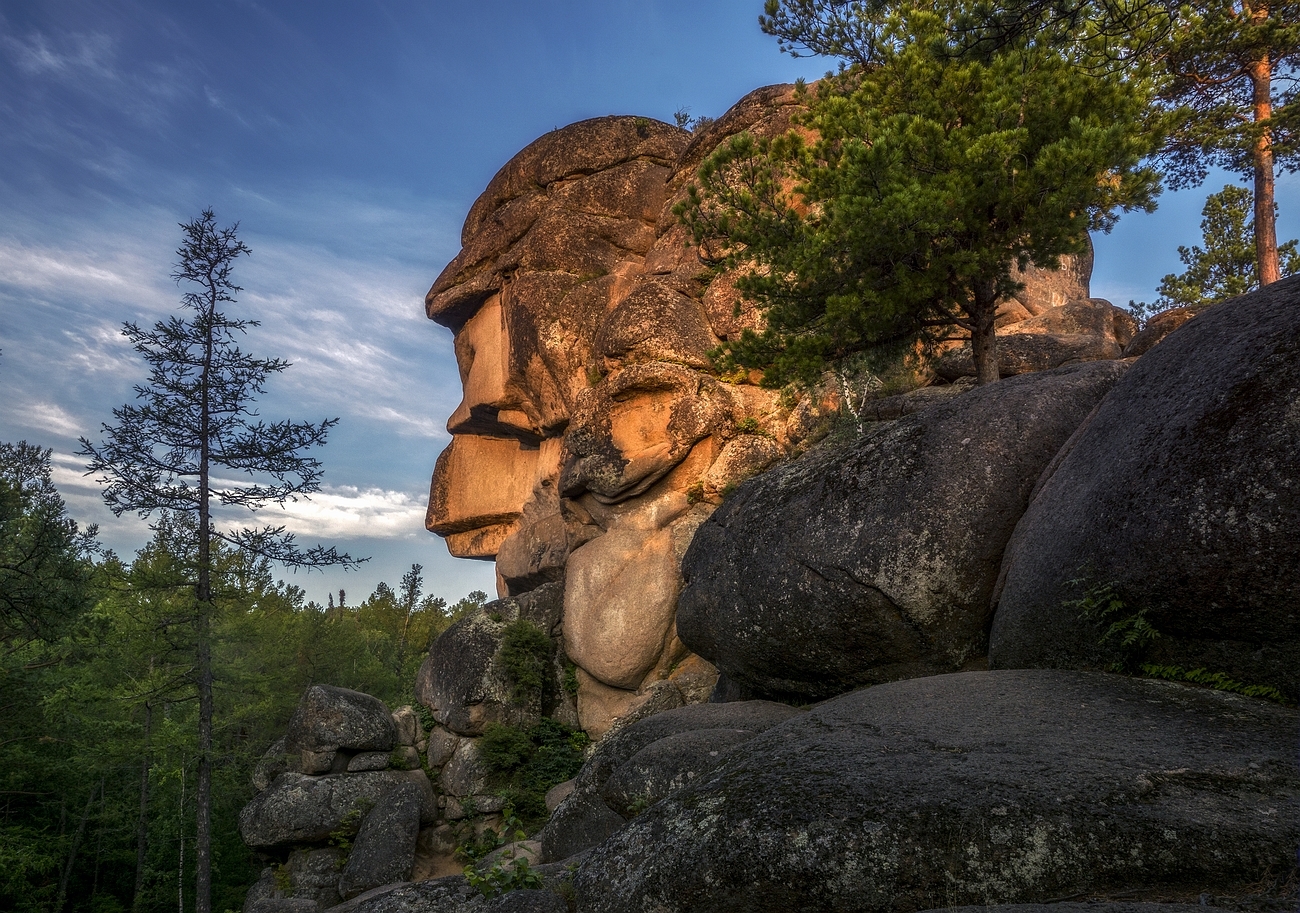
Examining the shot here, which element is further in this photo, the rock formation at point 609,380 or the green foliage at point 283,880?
the rock formation at point 609,380

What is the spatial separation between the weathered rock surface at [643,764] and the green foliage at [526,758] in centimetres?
1414

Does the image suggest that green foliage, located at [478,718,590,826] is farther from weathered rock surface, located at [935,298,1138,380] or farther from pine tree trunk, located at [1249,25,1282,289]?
pine tree trunk, located at [1249,25,1282,289]

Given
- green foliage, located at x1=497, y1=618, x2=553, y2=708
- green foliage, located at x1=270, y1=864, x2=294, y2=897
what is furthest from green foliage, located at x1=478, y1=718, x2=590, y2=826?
green foliage, located at x1=270, y1=864, x2=294, y2=897

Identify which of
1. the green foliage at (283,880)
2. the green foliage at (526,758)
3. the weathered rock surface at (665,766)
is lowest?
the green foliage at (283,880)

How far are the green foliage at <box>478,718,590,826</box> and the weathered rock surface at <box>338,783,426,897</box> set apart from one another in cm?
246

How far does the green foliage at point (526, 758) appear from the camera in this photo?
23.7 m

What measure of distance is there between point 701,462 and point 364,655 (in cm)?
2495

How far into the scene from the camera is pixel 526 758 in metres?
24.2

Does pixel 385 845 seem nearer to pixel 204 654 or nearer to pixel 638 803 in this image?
pixel 204 654

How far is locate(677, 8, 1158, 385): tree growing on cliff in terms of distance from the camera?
38.9 feet

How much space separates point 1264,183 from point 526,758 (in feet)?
82.0

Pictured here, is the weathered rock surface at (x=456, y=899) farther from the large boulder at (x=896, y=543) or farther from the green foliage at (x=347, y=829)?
the green foliage at (x=347, y=829)

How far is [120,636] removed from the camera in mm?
24281

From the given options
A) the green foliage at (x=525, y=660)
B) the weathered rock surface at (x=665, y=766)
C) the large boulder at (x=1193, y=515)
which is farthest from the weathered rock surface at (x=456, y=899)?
the green foliage at (x=525, y=660)
